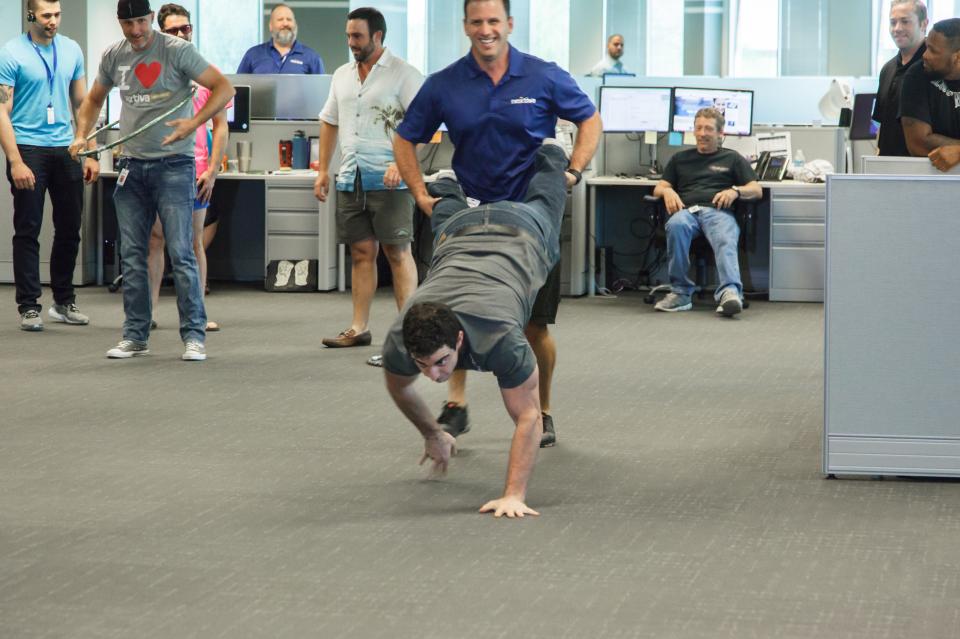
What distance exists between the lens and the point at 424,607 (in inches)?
104

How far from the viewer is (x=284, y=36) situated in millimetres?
9820

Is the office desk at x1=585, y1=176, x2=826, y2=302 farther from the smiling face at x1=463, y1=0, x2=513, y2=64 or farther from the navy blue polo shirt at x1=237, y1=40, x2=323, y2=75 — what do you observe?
the smiling face at x1=463, y1=0, x2=513, y2=64

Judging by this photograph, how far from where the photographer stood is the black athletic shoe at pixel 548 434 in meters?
4.16

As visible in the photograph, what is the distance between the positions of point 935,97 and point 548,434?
61.8 inches

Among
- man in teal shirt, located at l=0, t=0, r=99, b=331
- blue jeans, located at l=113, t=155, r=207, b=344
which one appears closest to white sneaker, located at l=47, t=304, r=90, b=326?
man in teal shirt, located at l=0, t=0, r=99, b=331

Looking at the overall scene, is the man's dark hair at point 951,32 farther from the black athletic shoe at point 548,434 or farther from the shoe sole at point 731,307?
the shoe sole at point 731,307

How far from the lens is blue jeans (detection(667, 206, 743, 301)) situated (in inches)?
307

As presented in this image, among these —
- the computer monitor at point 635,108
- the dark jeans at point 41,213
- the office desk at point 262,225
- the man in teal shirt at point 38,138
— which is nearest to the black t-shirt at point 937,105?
the man in teal shirt at point 38,138

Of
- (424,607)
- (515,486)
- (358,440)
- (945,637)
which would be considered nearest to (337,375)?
(358,440)

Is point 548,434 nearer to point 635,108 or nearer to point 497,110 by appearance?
point 497,110

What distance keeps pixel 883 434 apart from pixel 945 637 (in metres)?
1.31

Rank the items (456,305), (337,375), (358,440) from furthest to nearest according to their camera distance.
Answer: (337,375), (358,440), (456,305)

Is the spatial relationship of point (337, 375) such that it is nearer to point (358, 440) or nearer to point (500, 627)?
point (358, 440)

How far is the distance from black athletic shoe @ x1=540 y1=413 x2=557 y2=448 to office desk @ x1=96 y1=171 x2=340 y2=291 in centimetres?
444
